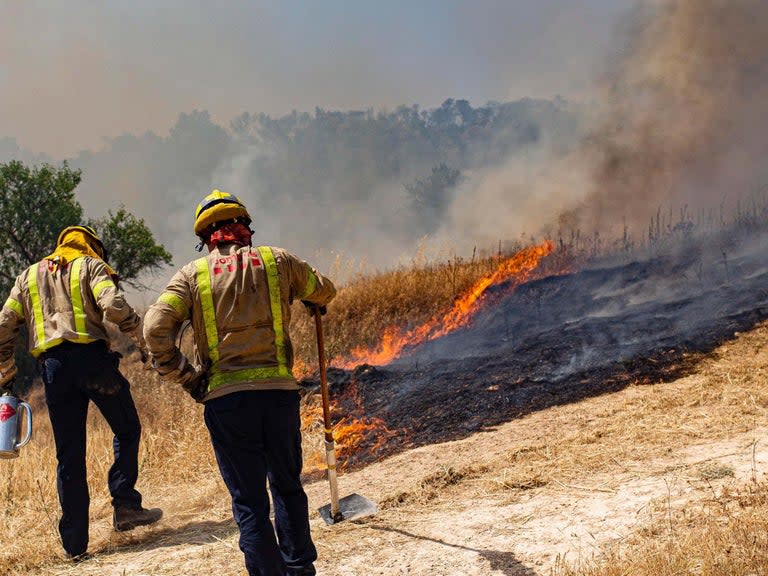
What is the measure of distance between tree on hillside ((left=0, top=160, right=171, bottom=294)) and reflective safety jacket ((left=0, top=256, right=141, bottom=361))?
11.3 metres

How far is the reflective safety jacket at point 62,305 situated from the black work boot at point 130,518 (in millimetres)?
1252

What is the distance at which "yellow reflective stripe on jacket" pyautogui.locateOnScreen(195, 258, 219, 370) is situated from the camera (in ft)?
11.8

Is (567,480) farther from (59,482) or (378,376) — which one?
(378,376)

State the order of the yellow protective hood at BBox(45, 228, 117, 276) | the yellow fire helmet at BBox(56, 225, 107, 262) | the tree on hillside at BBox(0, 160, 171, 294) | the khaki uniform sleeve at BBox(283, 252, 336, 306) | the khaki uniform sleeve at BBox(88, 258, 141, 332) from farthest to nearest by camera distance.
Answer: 1. the tree on hillside at BBox(0, 160, 171, 294)
2. the yellow fire helmet at BBox(56, 225, 107, 262)
3. the yellow protective hood at BBox(45, 228, 117, 276)
4. the khaki uniform sleeve at BBox(88, 258, 141, 332)
5. the khaki uniform sleeve at BBox(283, 252, 336, 306)

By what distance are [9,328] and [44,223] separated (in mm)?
11423

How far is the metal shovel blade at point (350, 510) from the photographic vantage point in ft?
15.4

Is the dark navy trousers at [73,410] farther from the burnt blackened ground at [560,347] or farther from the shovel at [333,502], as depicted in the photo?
the burnt blackened ground at [560,347]

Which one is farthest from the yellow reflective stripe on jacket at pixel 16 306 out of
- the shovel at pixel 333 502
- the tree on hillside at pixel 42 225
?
the tree on hillside at pixel 42 225

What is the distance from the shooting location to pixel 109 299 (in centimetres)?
479

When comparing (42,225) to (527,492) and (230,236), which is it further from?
(527,492)

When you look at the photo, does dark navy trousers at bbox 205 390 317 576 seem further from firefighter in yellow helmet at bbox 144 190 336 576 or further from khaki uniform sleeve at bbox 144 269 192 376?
khaki uniform sleeve at bbox 144 269 192 376

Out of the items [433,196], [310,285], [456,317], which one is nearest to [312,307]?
[310,285]

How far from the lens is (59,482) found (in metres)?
4.88

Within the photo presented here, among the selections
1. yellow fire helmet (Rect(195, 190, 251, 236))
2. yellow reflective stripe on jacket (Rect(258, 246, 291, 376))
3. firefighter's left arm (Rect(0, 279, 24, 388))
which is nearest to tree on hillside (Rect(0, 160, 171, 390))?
firefighter's left arm (Rect(0, 279, 24, 388))
